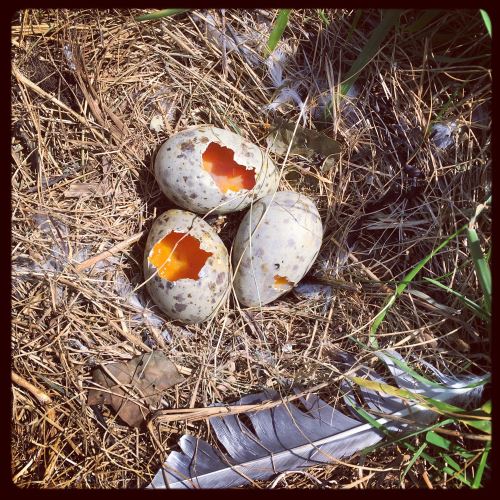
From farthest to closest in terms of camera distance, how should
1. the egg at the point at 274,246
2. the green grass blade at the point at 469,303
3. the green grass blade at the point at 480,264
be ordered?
the egg at the point at 274,246 < the green grass blade at the point at 469,303 < the green grass blade at the point at 480,264

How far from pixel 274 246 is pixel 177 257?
37 centimetres

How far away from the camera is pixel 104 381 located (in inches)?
75.2

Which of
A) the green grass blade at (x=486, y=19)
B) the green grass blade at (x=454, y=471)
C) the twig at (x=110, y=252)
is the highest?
the green grass blade at (x=486, y=19)

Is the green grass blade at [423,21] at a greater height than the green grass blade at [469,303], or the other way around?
the green grass blade at [423,21]

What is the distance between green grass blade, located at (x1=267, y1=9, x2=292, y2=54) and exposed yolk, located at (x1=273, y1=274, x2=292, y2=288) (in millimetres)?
887

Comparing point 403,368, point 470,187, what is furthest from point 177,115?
point 403,368

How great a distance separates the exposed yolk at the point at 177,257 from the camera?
6.19 ft

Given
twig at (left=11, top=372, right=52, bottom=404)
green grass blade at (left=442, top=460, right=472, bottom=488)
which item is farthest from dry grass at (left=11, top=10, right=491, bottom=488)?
green grass blade at (left=442, top=460, right=472, bottom=488)

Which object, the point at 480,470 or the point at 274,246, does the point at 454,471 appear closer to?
the point at 480,470

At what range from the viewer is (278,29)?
189 cm

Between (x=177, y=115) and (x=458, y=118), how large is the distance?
1101 millimetres

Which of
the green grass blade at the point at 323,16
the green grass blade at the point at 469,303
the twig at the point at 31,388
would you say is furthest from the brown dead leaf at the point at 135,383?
the green grass blade at the point at 323,16

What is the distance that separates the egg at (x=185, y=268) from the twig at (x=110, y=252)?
106mm

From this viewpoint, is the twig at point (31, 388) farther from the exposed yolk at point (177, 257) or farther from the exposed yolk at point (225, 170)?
the exposed yolk at point (225, 170)
